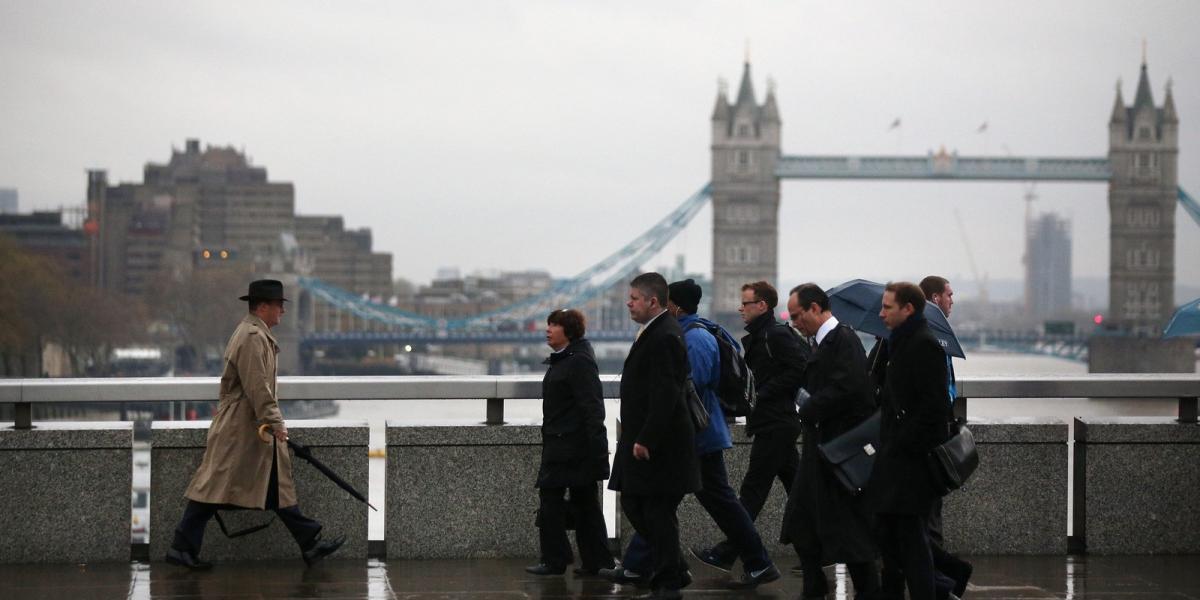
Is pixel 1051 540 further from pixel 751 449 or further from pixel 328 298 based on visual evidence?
pixel 328 298

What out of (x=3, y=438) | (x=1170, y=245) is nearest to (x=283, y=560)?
(x=3, y=438)

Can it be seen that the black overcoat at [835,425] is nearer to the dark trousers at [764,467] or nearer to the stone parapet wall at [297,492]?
the dark trousers at [764,467]

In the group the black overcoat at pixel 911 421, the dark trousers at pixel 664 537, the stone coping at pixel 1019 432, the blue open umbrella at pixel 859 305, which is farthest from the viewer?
the stone coping at pixel 1019 432

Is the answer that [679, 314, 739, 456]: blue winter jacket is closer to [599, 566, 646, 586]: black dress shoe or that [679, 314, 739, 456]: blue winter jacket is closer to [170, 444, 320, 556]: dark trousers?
[599, 566, 646, 586]: black dress shoe

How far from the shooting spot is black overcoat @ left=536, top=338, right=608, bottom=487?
4926 millimetres

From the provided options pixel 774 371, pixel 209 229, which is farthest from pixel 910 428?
pixel 209 229

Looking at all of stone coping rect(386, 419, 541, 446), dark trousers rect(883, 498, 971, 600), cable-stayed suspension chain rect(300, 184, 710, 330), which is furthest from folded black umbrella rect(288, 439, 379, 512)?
cable-stayed suspension chain rect(300, 184, 710, 330)

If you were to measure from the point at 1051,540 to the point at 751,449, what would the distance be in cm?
118

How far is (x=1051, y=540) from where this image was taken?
218 inches

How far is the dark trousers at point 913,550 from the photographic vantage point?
166 inches

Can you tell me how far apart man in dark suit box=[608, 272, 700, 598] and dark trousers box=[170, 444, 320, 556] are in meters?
1.14

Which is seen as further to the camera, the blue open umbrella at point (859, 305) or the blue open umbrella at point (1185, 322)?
the blue open umbrella at point (1185, 322)

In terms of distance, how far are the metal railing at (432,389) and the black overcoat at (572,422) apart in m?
0.22

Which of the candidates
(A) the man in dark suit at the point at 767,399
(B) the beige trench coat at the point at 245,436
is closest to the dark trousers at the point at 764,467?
(A) the man in dark suit at the point at 767,399
